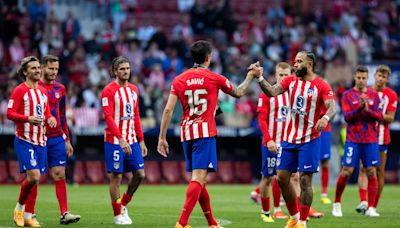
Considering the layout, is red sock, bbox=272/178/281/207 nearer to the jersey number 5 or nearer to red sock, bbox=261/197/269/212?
red sock, bbox=261/197/269/212

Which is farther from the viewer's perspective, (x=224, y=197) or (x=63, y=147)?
(x=224, y=197)

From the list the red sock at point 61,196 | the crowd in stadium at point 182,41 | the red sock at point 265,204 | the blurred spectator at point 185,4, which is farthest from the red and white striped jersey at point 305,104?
the blurred spectator at point 185,4

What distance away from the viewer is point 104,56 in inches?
1142

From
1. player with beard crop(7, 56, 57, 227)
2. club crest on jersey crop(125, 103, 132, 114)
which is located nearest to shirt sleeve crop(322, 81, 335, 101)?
club crest on jersey crop(125, 103, 132, 114)

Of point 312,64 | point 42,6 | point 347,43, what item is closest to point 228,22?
point 347,43

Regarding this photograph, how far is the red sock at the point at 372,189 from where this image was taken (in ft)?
51.7

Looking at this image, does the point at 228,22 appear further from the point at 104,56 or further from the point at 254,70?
the point at 254,70

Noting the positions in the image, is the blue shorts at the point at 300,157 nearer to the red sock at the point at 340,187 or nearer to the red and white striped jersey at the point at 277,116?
the red and white striped jersey at the point at 277,116

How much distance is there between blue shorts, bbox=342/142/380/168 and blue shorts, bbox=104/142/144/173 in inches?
149

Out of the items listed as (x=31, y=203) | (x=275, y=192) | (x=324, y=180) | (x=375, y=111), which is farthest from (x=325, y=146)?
(x=31, y=203)

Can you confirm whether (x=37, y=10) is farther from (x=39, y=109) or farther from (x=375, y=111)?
(x=39, y=109)

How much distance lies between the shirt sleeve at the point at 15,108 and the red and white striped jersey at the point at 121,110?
125 cm

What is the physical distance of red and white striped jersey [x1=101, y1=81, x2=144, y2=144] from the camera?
14.0m

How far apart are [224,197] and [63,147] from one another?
7.28 metres
